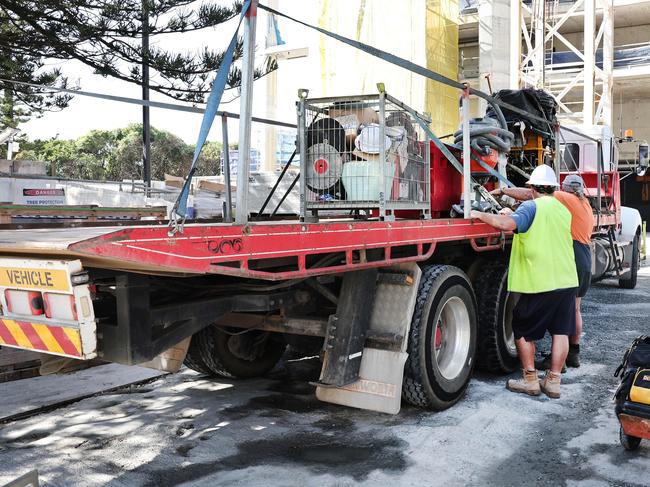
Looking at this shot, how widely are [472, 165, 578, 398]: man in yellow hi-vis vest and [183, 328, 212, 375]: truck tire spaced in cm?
258

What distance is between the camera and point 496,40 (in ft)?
78.5

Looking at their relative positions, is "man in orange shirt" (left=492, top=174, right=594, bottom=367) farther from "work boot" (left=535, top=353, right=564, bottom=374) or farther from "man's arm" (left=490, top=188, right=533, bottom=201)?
"work boot" (left=535, top=353, right=564, bottom=374)

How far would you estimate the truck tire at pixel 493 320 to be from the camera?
565 cm

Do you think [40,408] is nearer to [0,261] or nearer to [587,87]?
[0,261]

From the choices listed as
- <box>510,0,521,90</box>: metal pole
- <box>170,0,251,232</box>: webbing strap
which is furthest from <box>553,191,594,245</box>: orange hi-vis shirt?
<box>510,0,521,90</box>: metal pole

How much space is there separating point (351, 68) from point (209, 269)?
72.2 ft

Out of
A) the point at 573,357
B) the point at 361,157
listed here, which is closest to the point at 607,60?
the point at 573,357

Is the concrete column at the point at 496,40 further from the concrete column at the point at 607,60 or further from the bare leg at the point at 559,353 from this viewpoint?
the bare leg at the point at 559,353

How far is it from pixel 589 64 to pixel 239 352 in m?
22.7

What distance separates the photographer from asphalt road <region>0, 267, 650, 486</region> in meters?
3.72

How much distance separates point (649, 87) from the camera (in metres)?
28.8

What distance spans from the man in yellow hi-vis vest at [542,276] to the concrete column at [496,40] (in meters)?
19.6

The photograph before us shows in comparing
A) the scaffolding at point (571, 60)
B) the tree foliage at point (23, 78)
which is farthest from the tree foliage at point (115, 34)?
the scaffolding at point (571, 60)

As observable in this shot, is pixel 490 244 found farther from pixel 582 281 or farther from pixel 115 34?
pixel 115 34
